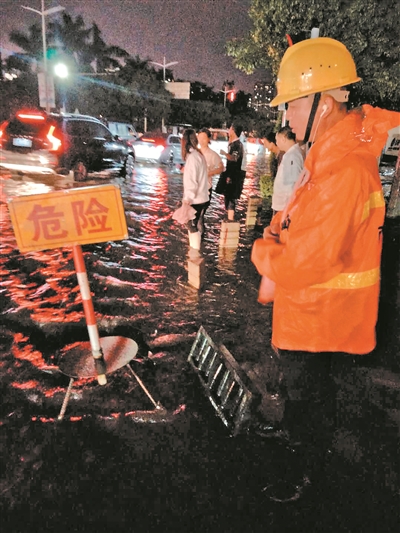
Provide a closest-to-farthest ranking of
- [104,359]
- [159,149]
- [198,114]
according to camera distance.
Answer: [104,359]
[159,149]
[198,114]

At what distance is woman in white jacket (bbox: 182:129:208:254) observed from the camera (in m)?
5.21

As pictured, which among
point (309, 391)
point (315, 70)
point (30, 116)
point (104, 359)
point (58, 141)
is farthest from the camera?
point (30, 116)

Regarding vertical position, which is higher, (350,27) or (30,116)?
(350,27)

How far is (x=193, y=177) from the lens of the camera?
205 inches

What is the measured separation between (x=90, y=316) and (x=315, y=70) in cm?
212

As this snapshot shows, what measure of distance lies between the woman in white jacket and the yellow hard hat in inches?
132

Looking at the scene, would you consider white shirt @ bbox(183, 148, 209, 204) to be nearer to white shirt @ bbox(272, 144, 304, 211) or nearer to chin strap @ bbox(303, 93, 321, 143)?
white shirt @ bbox(272, 144, 304, 211)

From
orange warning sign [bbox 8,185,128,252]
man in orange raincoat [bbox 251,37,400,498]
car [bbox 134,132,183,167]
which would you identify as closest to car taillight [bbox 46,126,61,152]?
car [bbox 134,132,183,167]

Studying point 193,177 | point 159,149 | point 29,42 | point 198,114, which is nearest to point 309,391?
point 193,177

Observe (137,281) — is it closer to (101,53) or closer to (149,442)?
(149,442)

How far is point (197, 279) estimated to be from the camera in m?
4.79

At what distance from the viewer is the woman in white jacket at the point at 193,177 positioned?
205 inches

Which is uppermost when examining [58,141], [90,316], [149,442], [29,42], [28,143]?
[29,42]

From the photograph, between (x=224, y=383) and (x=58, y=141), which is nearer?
(x=224, y=383)
